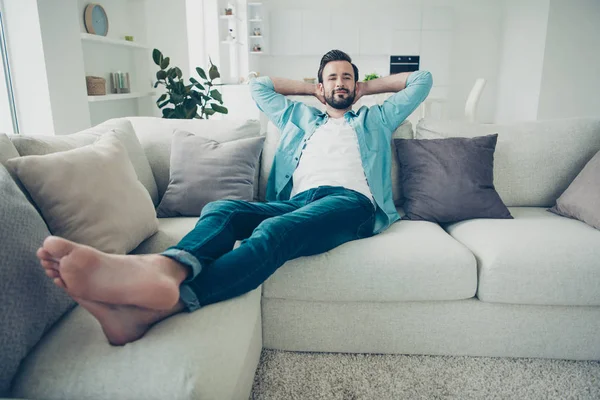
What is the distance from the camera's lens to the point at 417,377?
1.48m

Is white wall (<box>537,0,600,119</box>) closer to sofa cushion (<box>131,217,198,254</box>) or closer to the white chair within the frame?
the white chair

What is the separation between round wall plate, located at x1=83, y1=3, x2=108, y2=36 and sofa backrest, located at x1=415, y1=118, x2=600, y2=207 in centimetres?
306

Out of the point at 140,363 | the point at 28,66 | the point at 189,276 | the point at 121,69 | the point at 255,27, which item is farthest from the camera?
the point at 255,27

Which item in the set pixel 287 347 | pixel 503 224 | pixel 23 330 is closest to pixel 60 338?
pixel 23 330

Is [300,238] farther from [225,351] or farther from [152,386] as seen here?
[152,386]

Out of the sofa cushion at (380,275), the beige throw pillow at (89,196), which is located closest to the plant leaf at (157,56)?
the beige throw pillow at (89,196)

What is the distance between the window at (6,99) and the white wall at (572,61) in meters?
6.28

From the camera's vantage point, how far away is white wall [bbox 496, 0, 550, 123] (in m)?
6.08

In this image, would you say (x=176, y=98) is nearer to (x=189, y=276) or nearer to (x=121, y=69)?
(x=121, y=69)

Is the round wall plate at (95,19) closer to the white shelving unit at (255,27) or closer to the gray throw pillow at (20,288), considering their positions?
A: the gray throw pillow at (20,288)

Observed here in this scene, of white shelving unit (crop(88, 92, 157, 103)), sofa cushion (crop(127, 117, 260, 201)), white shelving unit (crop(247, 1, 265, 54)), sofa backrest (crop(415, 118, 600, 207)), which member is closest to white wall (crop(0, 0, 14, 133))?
white shelving unit (crop(88, 92, 157, 103))

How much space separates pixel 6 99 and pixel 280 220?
2.12 meters

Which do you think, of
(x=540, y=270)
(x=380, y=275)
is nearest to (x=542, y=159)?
(x=540, y=270)

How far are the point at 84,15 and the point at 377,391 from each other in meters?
3.48
